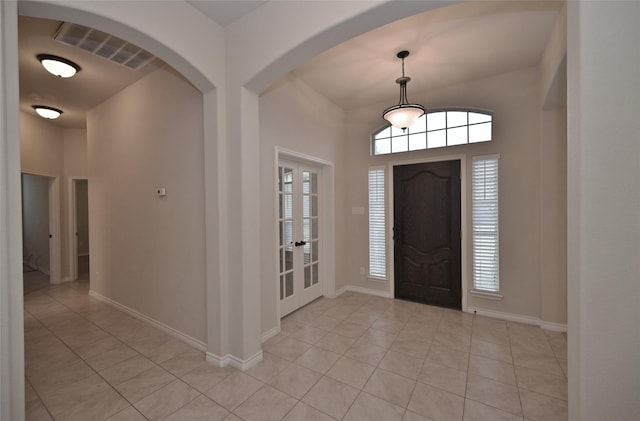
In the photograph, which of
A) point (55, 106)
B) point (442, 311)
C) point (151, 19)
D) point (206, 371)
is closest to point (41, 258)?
point (55, 106)

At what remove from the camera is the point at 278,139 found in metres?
3.10

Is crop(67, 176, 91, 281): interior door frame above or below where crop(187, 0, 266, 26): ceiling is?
below

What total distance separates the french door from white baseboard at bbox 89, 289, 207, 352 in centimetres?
104

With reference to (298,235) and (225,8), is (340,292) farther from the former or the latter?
(225,8)

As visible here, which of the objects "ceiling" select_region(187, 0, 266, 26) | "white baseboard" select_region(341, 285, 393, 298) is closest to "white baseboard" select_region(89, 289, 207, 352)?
"white baseboard" select_region(341, 285, 393, 298)

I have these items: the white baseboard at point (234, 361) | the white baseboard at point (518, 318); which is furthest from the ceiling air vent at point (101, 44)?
the white baseboard at point (518, 318)

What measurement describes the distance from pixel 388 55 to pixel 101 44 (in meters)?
2.84

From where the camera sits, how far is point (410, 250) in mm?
3904

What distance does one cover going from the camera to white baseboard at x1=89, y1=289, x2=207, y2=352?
2672 mm

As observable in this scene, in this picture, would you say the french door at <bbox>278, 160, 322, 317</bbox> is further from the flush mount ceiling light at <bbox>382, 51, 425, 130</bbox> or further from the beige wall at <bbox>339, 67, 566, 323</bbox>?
the beige wall at <bbox>339, 67, 566, 323</bbox>

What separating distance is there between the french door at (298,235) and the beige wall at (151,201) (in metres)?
1.03

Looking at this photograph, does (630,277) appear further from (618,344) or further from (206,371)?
(206,371)

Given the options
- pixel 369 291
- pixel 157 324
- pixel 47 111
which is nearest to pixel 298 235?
pixel 369 291

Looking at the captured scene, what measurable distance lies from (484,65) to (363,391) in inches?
146
